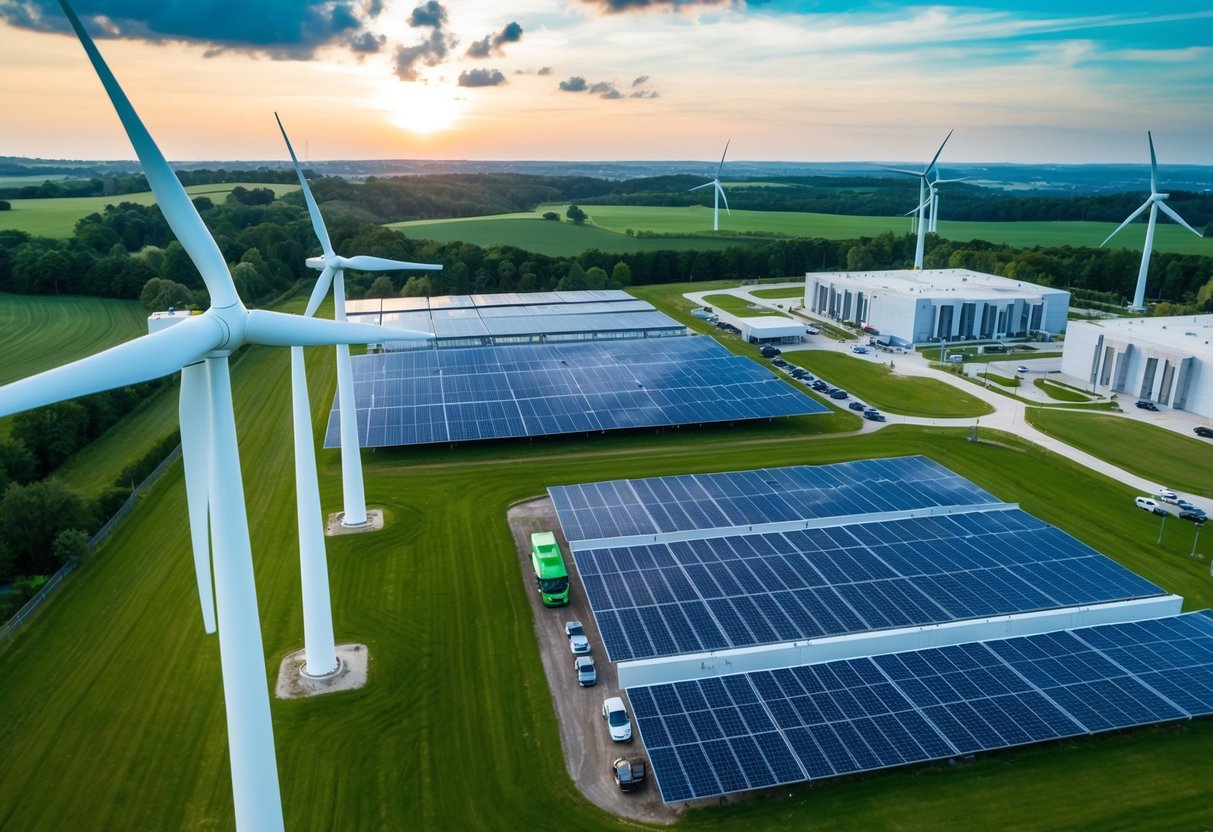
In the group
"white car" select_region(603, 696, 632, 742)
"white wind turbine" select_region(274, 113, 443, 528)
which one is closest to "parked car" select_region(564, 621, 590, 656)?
"white car" select_region(603, 696, 632, 742)

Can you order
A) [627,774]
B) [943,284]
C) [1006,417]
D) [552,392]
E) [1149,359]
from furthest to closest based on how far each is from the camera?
[943,284] < [1149,359] < [552,392] < [1006,417] < [627,774]

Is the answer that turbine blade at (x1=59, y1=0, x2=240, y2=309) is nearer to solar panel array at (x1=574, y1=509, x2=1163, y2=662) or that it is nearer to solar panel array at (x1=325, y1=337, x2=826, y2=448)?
solar panel array at (x1=574, y1=509, x2=1163, y2=662)

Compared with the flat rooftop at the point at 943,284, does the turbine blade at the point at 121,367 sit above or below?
above

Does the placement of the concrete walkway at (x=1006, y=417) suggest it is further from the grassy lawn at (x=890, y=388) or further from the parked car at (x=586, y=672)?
the parked car at (x=586, y=672)

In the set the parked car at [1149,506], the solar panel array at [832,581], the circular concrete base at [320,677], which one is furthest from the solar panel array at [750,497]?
the circular concrete base at [320,677]

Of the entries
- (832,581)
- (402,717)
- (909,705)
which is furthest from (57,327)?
(909,705)

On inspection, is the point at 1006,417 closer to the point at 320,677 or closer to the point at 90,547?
the point at 320,677
